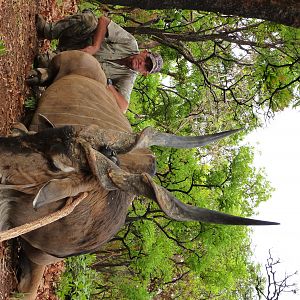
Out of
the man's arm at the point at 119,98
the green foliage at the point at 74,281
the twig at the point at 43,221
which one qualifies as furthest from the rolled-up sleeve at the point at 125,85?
the green foliage at the point at 74,281

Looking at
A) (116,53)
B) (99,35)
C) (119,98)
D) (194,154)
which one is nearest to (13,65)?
(119,98)

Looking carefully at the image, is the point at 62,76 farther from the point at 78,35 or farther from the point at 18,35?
the point at 78,35

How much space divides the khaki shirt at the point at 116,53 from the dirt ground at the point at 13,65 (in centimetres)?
117

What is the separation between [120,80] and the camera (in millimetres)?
9086

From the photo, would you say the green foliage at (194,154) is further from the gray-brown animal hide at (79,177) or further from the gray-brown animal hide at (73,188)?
the gray-brown animal hide at (79,177)

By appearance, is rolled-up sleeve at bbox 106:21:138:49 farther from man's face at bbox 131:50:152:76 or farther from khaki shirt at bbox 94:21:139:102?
man's face at bbox 131:50:152:76

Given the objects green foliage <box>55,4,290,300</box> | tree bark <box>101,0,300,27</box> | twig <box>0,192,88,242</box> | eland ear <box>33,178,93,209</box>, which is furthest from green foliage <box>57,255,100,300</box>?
tree bark <box>101,0,300,27</box>

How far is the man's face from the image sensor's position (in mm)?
8578

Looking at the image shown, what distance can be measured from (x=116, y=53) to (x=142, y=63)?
676 mm

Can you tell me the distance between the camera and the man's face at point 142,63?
8.58m

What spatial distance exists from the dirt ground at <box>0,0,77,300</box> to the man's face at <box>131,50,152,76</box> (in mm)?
1669

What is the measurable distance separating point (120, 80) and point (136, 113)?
29.8 feet

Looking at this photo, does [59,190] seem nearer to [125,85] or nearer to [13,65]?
[13,65]

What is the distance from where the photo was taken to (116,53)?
9195 mm
